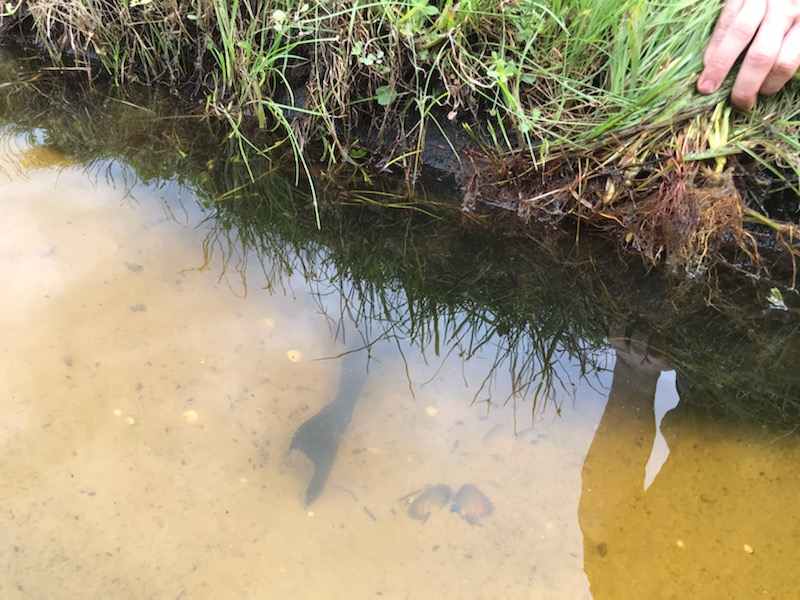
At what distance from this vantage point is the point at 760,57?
192 cm

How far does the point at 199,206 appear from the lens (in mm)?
2461

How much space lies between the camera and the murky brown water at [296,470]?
1.44 metres

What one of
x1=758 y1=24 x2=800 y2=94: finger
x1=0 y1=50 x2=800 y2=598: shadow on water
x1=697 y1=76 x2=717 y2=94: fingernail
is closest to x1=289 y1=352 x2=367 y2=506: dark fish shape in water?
x1=0 y1=50 x2=800 y2=598: shadow on water

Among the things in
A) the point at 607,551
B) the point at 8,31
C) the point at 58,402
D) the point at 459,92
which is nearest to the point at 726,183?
the point at 459,92

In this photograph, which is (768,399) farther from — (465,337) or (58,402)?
(58,402)

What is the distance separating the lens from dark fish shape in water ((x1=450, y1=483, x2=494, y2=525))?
5.15 ft

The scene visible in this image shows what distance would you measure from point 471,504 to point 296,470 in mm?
477

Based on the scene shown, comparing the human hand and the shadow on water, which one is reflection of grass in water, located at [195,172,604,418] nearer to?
the shadow on water

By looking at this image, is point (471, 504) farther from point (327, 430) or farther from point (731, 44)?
point (731, 44)

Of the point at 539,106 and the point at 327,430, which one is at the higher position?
the point at 539,106

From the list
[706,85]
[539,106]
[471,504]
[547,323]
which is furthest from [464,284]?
[706,85]

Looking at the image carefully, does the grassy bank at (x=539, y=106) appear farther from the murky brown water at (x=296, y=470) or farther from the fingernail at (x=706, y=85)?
the murky brown water at (x=296, y=470)

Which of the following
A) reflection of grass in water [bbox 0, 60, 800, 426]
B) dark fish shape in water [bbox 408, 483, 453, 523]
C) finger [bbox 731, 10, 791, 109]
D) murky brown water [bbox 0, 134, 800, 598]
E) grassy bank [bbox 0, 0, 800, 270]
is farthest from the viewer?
grassy bank [bbox 0, 0, 800, 270]

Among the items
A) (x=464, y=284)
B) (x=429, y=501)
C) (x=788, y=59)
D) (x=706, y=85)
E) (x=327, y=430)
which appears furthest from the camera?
(x=464, y=284)
